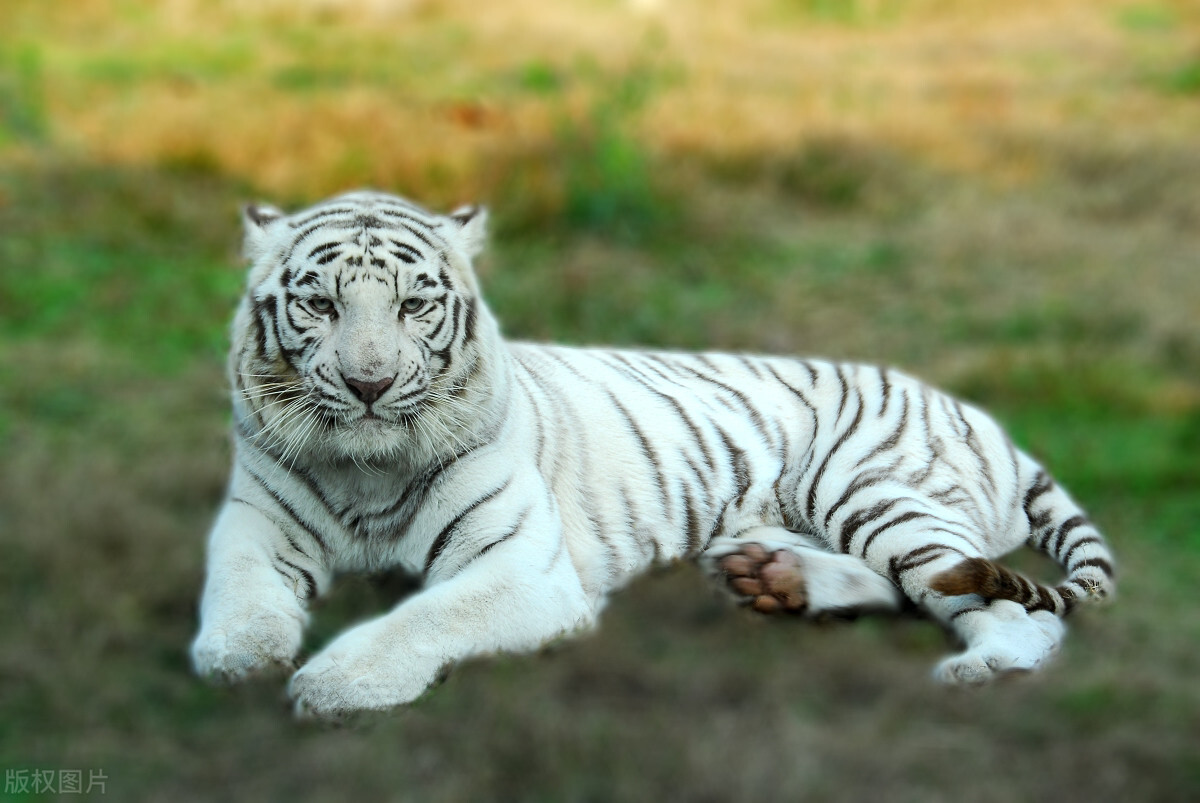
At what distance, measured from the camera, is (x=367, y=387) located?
1997mm

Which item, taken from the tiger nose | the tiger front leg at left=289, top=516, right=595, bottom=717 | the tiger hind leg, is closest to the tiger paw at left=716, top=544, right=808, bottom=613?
the tiger hind leg

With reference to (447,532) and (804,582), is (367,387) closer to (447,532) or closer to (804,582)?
(447,532)

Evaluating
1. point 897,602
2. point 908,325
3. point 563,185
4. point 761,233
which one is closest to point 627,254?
point 563,185

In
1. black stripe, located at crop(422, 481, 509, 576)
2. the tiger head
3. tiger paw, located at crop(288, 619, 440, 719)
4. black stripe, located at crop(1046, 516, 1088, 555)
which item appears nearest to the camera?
tiger paw, located at crop(288, 619, 440, 719)

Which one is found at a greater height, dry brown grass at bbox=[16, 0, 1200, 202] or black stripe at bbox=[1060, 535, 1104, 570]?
black stripe at bbox=[1060, 535, 1104, 570]

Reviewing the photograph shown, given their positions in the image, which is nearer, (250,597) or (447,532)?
(250,597)

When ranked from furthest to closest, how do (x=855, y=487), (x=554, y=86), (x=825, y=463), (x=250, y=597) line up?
(x=554, y=86), (x=825, y=463), (x=855, y=487), (x=250, y=597)

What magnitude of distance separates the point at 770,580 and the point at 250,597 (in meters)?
0.89

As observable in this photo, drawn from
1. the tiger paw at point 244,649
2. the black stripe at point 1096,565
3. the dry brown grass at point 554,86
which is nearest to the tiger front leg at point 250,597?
the tiger paw at point 244,649

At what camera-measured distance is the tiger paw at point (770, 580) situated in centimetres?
222

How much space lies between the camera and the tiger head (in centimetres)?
203

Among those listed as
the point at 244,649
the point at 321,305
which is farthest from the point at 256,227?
the point at 244,649

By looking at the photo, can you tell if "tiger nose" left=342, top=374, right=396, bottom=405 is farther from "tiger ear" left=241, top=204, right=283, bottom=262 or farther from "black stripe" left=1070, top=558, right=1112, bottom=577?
"black stripe" left=1070, top=558, right=1112, bottom=577

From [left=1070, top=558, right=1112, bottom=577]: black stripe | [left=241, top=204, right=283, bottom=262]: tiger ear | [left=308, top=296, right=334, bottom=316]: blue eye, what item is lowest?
[left=1070, top=558, right=1112, bottom=577]: black stripe
